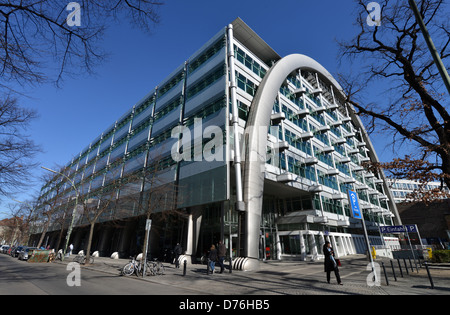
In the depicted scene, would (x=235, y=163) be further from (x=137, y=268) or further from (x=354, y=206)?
(x=354, y=206)

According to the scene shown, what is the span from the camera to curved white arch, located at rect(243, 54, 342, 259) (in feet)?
59.8

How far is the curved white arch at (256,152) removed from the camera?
1822cm

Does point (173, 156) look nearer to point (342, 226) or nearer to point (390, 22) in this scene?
point (390, 22)

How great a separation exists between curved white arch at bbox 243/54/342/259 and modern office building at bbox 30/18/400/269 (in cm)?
9

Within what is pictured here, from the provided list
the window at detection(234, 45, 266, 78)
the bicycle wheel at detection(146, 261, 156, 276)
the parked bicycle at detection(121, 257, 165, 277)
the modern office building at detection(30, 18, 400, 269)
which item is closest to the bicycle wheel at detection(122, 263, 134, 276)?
the parked bicycle at detection(121, 257, 165, 277)

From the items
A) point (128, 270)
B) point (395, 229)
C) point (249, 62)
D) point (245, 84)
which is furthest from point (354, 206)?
point (249, 62)

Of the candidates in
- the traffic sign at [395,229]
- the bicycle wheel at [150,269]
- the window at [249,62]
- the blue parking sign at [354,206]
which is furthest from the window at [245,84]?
the bicycle wheel at [150,269]

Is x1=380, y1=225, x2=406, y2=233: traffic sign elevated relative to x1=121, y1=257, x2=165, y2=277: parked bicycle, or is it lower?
elevated

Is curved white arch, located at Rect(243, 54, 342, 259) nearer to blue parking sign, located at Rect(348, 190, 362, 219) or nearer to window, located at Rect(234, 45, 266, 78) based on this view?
window, located at Rect(234, 45, 266, 78)

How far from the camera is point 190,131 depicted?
25891 mm

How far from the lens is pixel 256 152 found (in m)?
20.8

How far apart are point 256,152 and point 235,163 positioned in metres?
2.44

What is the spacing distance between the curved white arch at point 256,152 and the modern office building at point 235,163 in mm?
93

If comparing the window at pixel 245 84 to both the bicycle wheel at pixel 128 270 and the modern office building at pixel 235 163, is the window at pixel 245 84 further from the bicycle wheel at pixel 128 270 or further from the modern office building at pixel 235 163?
the bicycle wheel at pixel 128 270
